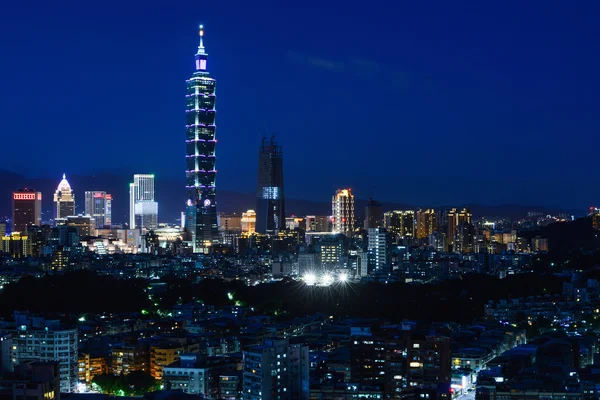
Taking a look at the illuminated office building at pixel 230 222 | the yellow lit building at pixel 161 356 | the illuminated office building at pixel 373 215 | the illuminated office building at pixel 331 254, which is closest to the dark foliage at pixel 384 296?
the yellow lit building at pixel 161 356

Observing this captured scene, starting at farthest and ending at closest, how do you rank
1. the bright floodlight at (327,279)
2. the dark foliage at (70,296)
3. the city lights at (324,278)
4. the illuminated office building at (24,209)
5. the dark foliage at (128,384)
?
the illuminated office building at (24,209)
the bright floodlight at (327,279)
the city lights at (324,278)
the dark foliage at (70,296)
the dark foliage at (128,384)

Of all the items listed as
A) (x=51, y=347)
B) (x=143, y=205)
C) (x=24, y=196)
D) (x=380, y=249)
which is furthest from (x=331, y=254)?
(x=143, y=205)

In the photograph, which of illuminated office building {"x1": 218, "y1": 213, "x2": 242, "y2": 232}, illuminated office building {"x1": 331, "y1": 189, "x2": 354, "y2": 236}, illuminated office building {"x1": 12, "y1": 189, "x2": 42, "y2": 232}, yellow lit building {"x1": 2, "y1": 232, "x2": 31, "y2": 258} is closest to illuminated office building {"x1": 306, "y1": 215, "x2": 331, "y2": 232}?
illuminated office building {"x1": 331, "y1": 189, "x2": 354, "y2": 236}

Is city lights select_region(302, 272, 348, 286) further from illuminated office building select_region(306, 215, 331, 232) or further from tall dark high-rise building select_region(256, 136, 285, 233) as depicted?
illuminated office building select_region(306, 215, 331, 232)

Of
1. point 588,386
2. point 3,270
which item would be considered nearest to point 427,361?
point 588,386

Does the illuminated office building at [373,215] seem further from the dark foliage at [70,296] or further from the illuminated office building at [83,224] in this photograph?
the dark foliage at [70,296]

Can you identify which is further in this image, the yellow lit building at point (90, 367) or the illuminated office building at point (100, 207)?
the illuminated office building at point (100, 207)
